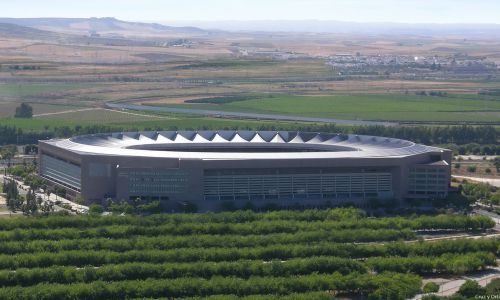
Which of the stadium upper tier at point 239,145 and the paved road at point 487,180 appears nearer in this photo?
the stadium upper tier at point 239,145

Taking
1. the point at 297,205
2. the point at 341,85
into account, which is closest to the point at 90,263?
the point at 297,205

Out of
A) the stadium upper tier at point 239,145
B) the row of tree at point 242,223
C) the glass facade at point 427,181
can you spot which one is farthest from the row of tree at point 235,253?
the stadium upper tier at point 239,145

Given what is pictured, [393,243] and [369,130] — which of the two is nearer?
[393,243]

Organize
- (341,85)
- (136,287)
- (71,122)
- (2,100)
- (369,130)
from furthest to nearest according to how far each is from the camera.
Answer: (341,85) → (2,100) → (71,122) → (369,130) → (136,287)

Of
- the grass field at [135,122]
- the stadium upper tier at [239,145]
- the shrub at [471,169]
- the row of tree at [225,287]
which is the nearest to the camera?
the row of tree at [225,287]

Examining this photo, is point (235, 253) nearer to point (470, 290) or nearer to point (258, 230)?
point (258, 230)

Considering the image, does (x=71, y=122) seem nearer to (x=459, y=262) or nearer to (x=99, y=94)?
(x=99, y=94)

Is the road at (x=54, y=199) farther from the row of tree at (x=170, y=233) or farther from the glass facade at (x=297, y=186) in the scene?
the row of tree at (x=170, y=233)

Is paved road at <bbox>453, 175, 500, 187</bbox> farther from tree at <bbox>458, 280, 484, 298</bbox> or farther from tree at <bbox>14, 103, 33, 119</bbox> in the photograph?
tree at <bbox>14, 103, 33, 119</bbox>
